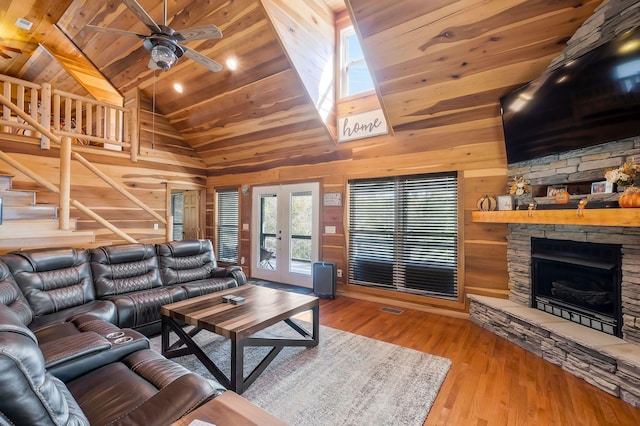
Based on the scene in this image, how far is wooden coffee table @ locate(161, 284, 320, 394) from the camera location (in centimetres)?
216

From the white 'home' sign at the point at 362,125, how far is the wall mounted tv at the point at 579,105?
1.61 meters

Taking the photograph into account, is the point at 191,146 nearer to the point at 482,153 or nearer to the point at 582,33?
the point at 482,153

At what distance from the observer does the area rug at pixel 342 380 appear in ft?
6.53

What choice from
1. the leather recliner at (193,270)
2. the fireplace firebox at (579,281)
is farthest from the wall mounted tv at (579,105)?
the leather recliner at (193,270)

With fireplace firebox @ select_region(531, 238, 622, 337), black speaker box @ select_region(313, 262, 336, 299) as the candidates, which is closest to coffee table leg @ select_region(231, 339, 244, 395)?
black speaker box @ select_region(313, 262, 336, 299)

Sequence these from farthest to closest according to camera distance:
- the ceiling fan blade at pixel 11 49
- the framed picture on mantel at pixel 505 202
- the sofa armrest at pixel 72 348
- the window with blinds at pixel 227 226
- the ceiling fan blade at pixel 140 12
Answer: the window with blinds at pixel 227 226, the ceiling fan blade at pixel 11 49, the framed picture on mantel at pixel 505 202, the ceiling fan blade at pixel 140 12, the sofa armrest at pixel 72 348

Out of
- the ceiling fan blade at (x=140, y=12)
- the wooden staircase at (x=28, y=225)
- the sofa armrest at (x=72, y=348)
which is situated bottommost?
the sofa armrest at (x=72, y=348)

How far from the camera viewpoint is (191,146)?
6.62 meters

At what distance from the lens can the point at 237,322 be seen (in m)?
2.30

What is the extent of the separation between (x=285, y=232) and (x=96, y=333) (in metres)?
3.90

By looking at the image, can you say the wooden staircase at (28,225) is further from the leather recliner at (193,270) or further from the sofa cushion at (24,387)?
the sofa cushion at (24,387)

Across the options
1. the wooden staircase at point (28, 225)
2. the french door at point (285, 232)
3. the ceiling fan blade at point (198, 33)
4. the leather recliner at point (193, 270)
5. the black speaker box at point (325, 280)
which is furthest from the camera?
the french door at point (285, 232)

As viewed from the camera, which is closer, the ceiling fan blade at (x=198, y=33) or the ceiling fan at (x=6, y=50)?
the ceiling fan blade at (x=198, y=33)

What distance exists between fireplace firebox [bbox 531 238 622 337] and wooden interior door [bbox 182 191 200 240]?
641 cm
